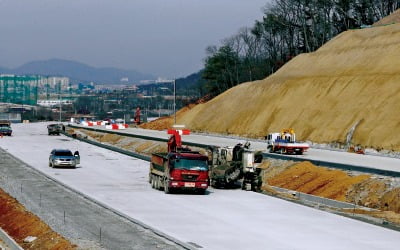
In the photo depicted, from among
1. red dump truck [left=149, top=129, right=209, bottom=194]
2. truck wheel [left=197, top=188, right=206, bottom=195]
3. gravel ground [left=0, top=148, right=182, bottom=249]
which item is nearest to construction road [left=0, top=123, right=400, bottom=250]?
truck wheel [left=197, top=188, right=206, bottom=195]

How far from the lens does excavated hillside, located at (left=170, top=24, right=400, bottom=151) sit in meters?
70.8

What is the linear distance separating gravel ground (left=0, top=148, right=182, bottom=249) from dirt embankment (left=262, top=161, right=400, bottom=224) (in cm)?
1190

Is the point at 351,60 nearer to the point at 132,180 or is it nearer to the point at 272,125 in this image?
the point at 272,125

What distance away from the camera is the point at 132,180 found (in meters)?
50.2

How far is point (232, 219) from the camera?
107 feet

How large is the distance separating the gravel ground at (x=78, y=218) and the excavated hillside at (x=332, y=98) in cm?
3144

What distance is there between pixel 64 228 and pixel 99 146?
211 feet

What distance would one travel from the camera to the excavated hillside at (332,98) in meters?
70.8

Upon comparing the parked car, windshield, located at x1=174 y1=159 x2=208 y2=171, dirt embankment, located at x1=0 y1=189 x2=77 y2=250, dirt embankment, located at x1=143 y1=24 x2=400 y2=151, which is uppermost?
dirt embankment, located at x1=143 y1=24 x2=400 y2=151

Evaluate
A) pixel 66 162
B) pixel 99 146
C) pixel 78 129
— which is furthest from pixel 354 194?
pixel 78 129

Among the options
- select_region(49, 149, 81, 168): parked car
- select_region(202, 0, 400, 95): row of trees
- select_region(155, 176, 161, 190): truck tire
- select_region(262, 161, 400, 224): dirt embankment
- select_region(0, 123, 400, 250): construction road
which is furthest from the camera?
select_region(202, 0, 400, 95): row of trees

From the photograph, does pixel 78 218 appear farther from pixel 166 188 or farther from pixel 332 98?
pixel 332 98

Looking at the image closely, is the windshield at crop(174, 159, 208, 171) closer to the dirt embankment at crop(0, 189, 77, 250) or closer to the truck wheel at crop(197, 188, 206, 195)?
the truck wheel at crop(197, 188, 206, 195)

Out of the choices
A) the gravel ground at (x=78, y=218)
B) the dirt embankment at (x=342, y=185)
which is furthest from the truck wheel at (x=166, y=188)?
the dirt embankment at (x=342, y=185)
